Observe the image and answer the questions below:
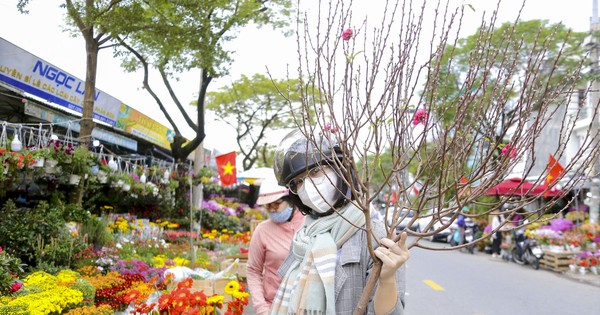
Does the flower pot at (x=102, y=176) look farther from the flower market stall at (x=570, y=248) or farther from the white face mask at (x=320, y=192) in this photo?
the flower market stall at (x=570, y=248)

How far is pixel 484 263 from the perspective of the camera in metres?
15.7

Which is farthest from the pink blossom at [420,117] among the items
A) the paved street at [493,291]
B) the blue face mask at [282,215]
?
the paved street at [493,291]

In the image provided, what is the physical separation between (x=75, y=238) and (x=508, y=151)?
6.86 meters

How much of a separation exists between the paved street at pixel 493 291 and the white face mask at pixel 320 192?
16.7 feet

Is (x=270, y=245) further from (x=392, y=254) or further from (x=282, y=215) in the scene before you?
(x=392, y=254)

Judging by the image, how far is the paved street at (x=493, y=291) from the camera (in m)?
8.41

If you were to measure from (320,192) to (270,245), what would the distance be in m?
1.43

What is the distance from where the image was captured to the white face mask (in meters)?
2.43

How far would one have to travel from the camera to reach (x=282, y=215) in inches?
155

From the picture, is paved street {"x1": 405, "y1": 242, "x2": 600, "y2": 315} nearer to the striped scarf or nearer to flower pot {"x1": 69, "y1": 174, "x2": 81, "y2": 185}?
flower pot {"x1": 69, "y1": 174, "x2": 81, "y2": 185}

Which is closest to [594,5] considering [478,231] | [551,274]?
[551,274]

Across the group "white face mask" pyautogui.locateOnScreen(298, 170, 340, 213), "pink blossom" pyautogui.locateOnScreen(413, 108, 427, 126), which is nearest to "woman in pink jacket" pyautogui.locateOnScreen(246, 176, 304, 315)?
"white face mask" pyautogui.locateOnScreen(298, 170, 340, 213)

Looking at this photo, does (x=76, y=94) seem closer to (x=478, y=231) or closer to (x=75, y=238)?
(x=75, y=238)

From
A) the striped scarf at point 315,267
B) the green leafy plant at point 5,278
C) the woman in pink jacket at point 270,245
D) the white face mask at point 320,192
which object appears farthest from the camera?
the green leafy plant at point 5,278
